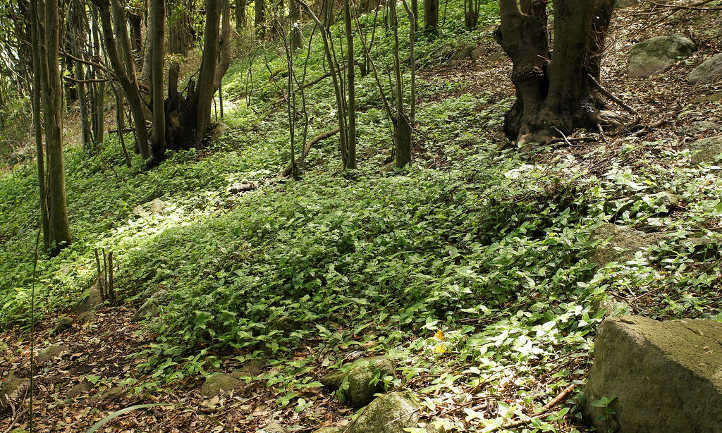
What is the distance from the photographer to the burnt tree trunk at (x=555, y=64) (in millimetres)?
6617

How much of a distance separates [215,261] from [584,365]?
4275mm

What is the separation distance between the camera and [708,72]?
7227 millimetres

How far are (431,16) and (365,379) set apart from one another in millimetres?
14610

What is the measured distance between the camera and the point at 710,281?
3066 millimetres

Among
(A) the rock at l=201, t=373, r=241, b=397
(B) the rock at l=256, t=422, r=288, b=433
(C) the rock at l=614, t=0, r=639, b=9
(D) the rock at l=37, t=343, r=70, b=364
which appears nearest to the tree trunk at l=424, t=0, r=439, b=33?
(C) the rock at l=614, t=0, r=639, b=9

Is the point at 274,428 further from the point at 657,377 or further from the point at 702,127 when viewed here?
the point at 702,127

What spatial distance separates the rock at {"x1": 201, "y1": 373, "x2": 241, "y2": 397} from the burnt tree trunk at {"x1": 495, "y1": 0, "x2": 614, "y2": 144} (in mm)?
4917

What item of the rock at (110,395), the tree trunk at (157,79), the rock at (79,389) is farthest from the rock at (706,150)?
the tree trunk at (157,79)

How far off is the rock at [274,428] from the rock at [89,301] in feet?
13.1

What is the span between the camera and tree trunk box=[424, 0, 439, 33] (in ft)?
51.5

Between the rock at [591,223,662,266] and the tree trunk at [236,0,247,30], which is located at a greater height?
the tree trunk at [236,0,247,30]

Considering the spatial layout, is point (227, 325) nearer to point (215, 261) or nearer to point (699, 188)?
point (215, 261)

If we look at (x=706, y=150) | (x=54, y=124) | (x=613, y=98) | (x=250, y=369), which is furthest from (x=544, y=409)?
(x=54, y=124)

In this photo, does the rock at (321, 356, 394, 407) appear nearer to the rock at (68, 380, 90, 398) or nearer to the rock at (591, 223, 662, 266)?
the rock at (591, 223, 662, 266)
